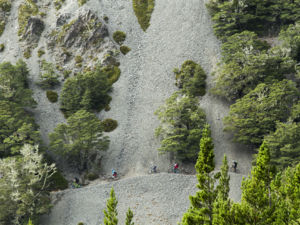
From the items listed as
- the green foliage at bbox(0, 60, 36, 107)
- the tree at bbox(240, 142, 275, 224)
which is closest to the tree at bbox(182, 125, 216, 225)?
the tree at bbox(240, 142, 275, 224)

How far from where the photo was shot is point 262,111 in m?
41.0

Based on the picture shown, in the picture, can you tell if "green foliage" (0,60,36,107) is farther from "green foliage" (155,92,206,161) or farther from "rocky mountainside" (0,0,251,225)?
"green foliage" (155,92,206,161)

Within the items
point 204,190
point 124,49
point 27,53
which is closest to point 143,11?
point 124,49

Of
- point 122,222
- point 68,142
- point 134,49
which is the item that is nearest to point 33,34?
point 134,49

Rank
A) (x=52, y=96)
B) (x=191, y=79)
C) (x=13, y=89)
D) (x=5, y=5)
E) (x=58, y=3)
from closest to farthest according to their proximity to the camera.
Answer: (x=13, y=89)
(x=191, y=79)
(x=52, y=96)
(x=58, y=3)
(x=5, y=5)

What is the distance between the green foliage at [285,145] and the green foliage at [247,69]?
40.5 feet

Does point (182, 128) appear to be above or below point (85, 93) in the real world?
below

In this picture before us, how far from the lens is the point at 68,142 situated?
156 ft

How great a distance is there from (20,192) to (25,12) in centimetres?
6341

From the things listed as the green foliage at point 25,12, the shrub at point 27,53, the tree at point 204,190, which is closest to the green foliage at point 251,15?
the tree at point 204,190

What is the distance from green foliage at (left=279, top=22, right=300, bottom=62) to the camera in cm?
5084

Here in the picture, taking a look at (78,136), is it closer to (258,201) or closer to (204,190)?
(204,190)

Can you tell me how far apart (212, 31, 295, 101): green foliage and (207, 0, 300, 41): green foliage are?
9.50m

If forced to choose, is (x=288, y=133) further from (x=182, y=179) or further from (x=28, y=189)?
(x=28, y=189)
